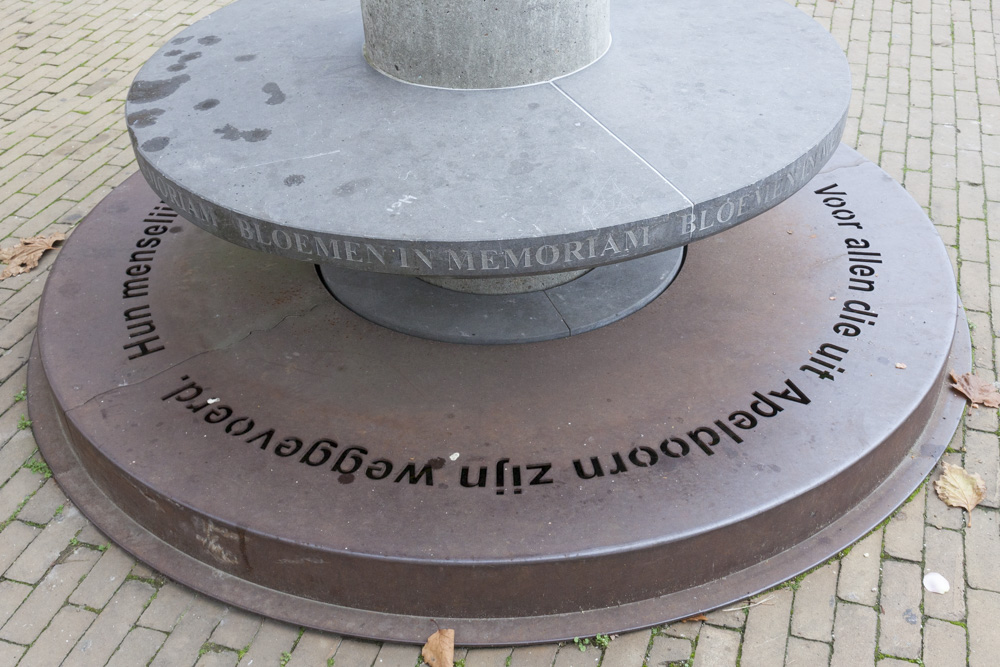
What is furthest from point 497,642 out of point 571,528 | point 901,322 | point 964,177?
point 964,177

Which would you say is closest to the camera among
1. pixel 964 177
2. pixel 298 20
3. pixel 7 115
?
pixel 298 20

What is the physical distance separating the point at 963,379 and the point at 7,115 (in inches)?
259

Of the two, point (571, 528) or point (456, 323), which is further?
point (456, 323)

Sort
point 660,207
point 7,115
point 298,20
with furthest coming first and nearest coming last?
point 7,115
point 298,20
point 660,207

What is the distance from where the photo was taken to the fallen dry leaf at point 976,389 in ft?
13.5

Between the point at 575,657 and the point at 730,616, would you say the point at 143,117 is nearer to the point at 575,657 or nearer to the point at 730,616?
the point at 575,657

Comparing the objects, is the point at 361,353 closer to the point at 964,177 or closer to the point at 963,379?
the point at 963,379

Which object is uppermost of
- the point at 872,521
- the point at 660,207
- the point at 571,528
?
the point at 660,207

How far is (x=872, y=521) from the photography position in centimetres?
357

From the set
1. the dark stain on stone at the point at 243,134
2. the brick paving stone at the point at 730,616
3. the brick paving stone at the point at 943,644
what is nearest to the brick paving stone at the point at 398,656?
the brick paving stone at the point at 730,616

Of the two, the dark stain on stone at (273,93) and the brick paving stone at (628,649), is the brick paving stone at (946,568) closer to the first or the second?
the brick paving stone at (628,649)

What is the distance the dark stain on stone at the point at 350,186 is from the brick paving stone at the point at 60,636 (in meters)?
1.79

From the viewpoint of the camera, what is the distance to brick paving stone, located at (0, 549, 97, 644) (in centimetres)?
328

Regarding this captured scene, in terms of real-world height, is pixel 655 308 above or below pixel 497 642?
above
